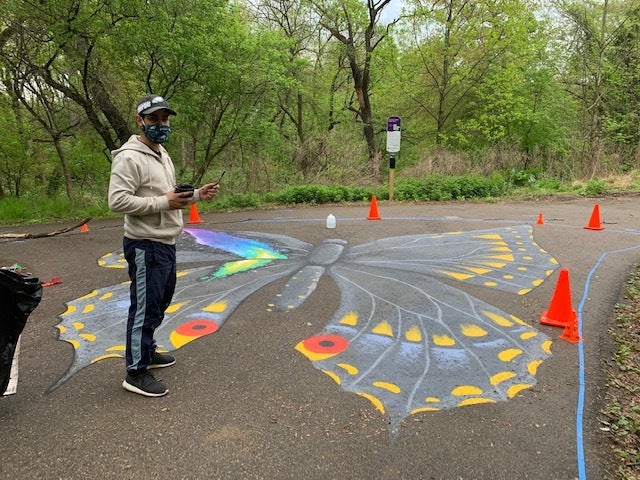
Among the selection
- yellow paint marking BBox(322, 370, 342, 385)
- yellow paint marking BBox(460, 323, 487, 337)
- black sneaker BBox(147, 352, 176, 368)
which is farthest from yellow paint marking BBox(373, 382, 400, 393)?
black sneaker BBox(147, 352, 176, 368)

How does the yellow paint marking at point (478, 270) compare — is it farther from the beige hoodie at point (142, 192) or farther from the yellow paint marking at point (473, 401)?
the beige hoodie at point (142, 192)

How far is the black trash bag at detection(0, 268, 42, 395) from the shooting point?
7.59ft

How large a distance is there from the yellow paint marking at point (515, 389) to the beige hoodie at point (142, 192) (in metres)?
2.27

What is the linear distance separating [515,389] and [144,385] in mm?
2291

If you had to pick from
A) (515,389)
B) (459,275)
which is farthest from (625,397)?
(459,275)

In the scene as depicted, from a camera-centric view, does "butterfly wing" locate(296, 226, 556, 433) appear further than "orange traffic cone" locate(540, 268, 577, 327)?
No

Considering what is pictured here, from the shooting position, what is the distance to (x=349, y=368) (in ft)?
9.43

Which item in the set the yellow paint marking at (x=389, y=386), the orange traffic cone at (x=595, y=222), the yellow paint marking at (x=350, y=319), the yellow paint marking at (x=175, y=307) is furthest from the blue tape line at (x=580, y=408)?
the orange traffic cone at (x=595, y=222)

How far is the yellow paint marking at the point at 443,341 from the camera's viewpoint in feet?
10.4

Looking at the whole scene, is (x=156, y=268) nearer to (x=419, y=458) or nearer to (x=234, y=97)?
(x=419, y=458)

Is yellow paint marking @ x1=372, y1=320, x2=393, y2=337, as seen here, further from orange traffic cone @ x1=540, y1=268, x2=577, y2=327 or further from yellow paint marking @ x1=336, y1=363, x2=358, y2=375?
orange traffic cone @ x1=540, y1=268, x2=577, y2=327

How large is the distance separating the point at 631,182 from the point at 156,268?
14.2 metres

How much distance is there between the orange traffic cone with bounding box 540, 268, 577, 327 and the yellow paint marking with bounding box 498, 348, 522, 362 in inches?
25.0

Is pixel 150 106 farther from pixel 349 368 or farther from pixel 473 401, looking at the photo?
pixel 473 401
